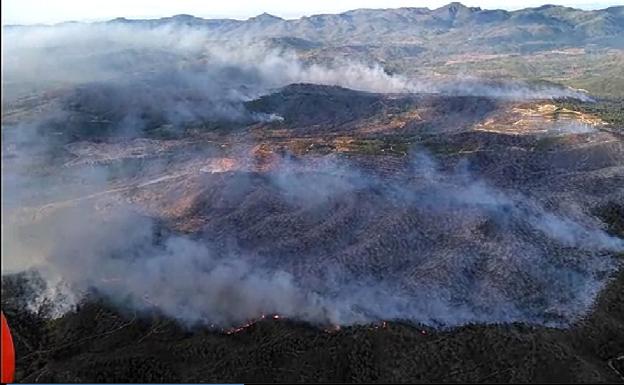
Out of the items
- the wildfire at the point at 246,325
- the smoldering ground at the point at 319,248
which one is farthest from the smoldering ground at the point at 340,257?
the wildfire at the point at 246,325

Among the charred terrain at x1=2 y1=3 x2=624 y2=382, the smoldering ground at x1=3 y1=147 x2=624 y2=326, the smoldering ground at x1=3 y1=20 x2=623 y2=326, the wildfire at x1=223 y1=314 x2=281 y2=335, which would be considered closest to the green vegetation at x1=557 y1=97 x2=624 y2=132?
the charred terrain at x1=2 y1=3 x2=624 y2=382

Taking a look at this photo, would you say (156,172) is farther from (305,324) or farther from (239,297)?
(305,324)

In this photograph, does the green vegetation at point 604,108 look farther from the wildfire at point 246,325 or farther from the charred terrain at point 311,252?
the wildfire at point 246,325

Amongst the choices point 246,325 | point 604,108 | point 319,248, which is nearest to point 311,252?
point 319,248

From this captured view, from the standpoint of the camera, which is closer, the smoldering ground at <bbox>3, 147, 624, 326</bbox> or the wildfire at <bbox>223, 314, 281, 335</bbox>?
the wildfire at <bbox>223, 314, 281, 335</bbox>

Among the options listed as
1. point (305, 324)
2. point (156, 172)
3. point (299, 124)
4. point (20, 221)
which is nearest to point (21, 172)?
point (20, 221)

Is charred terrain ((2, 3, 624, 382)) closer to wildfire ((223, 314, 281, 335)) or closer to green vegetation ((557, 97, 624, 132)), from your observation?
wildfire ((223, 314, 281, 335))

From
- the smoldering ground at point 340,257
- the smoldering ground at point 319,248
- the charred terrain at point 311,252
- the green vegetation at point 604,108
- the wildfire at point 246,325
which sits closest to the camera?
the charred terrain at point 311,252

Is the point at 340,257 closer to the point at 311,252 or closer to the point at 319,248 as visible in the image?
the point at 319,248

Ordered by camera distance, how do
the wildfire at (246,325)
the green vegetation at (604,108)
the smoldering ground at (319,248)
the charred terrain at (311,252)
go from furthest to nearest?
Result: the green vegetation at (604,108), the smoldering ground at (319,248), the wildfire at (246,325), the charred terrain at (311,252)
